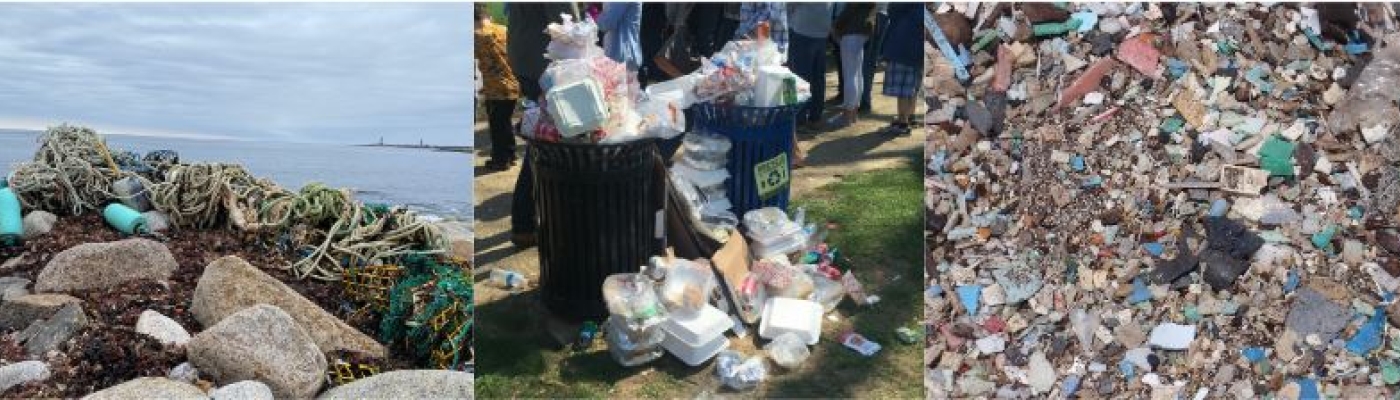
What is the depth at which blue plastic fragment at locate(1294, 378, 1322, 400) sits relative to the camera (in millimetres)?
2240

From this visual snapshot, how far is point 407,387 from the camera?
2.20 metres

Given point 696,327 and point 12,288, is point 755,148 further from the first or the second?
point 12,288

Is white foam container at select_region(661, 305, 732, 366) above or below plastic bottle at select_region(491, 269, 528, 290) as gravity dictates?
below

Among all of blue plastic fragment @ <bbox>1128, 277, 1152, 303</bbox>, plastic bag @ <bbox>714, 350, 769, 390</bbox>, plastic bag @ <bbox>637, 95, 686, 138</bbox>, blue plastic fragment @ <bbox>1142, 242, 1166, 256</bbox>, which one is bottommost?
plastic bag @ <bbox>714, 350, 769, 390</bbox>

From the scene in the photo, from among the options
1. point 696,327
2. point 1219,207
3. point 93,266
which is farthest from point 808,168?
point 93,266

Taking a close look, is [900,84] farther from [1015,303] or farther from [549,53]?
[549,53]

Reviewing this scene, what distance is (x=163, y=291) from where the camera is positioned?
7.36 feet

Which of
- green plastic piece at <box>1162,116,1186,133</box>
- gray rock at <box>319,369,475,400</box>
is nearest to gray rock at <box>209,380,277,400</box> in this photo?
gray rock at <box>319,369,475,400</box>

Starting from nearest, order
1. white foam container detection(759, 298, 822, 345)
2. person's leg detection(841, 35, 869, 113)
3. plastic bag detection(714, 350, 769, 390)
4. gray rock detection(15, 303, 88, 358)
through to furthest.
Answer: gray rock detection(15, 303, 88, 358) < plastic bag detection(714, 350, 769, 390) < white foam container detection(759, 298, 822, 345) < person's leg detection(841, 35, 869, 113)

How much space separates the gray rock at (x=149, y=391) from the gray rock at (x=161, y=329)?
0.13 metres

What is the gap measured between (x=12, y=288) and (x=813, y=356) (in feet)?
6.28

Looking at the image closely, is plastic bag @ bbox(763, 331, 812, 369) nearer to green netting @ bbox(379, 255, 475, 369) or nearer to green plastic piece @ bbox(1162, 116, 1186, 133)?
green netting @ bbox(379, 255, 475, 369)

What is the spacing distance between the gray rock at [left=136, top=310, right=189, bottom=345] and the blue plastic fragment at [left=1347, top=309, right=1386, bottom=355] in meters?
2.62

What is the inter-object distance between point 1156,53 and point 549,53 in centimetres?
140
